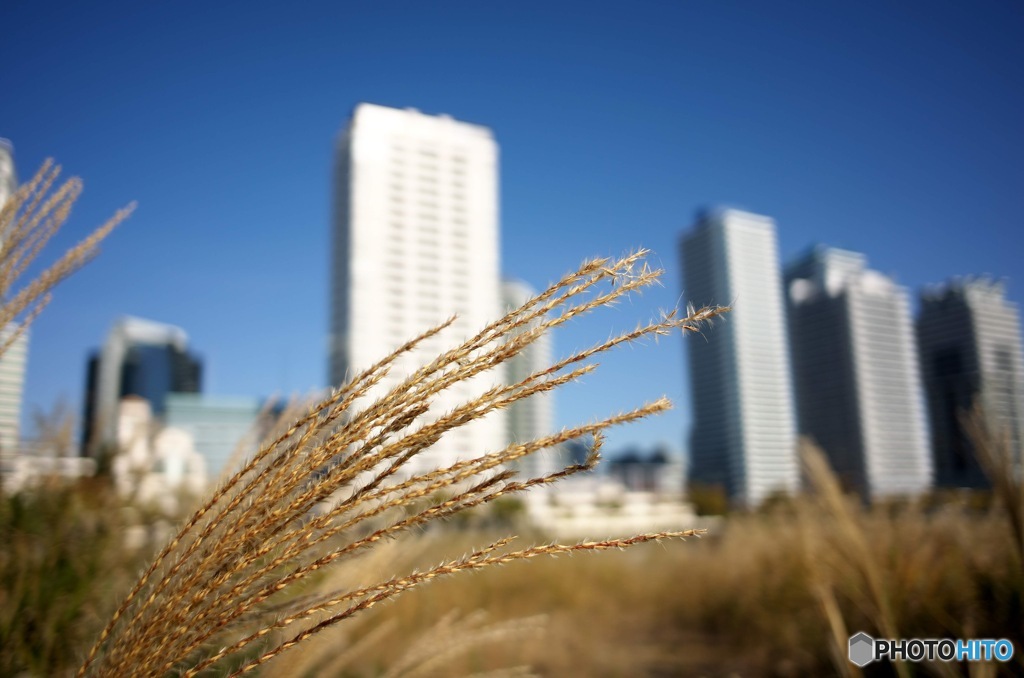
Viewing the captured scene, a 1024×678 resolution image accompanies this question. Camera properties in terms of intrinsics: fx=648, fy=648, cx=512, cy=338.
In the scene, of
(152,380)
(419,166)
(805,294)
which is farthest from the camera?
(152,380)

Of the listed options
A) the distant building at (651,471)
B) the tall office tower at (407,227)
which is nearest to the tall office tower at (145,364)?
the tall office tower at (407,227)

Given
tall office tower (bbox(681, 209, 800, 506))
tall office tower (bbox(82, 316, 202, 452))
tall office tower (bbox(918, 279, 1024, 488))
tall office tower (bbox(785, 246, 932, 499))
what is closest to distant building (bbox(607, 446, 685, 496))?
tall office tower (bbox(681, 209, 800, 506))

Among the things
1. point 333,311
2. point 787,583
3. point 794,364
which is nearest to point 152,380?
point 333,311

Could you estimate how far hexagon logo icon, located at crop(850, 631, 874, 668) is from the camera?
280cm

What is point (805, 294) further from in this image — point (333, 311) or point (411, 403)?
point (411, 403)

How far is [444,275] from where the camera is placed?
78.9 m

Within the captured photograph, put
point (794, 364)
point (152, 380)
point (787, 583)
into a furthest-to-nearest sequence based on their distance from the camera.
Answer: point (152, 380)
point (794, 364)
point (787, 583)

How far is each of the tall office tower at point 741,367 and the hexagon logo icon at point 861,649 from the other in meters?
113

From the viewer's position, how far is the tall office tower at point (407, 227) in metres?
71.0

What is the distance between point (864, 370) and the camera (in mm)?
88812

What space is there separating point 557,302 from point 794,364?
97.4 meters

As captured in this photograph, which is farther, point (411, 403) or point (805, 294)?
point (805, 294)

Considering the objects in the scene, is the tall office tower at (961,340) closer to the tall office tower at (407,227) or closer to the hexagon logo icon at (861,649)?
the hexagon logo icon at (861,649)

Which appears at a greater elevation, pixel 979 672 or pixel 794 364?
pixel 794 364
